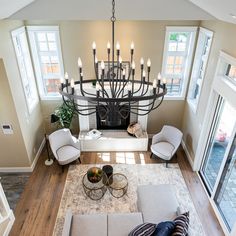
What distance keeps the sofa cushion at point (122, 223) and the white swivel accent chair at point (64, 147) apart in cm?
195

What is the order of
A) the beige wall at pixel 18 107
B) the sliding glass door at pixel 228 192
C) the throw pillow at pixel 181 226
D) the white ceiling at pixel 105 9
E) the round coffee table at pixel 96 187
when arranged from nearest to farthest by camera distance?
the throw pillow at pixel 181 226
the white ceiling at pixel 105 9
the sliding glass door at pixel 228 192
the beige wall at pixel 18 107
the round coffee table at pixel 96 187

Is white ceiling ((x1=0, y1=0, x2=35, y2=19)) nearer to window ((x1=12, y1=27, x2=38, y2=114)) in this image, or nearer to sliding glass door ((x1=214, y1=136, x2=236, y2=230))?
window ((x1=12, y1=27, x2=38, y2=114))

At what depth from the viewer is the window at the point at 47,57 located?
4.85m

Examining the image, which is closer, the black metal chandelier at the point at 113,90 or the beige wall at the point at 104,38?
the black metal chandelier at the point at 113,90

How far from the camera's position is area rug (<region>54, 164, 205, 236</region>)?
4.07 metres

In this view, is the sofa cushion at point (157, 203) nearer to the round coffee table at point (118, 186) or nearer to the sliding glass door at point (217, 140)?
the round coffee table at point (118, 186)

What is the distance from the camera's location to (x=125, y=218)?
338 centimetres

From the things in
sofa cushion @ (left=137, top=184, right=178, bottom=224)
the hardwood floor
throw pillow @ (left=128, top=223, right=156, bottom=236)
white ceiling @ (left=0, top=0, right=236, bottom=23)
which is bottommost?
the hardwood floor

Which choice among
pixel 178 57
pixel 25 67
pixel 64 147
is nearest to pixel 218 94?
pixel 178 57

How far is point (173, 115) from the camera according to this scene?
5.91 meters

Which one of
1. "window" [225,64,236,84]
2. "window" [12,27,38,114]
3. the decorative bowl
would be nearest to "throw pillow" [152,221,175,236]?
the decorative bowl

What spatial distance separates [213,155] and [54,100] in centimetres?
424

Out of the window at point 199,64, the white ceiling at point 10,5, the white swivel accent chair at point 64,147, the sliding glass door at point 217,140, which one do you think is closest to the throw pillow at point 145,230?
the sliding glass door at point 217,140

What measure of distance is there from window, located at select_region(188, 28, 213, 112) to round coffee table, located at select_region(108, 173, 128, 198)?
2420 mm
